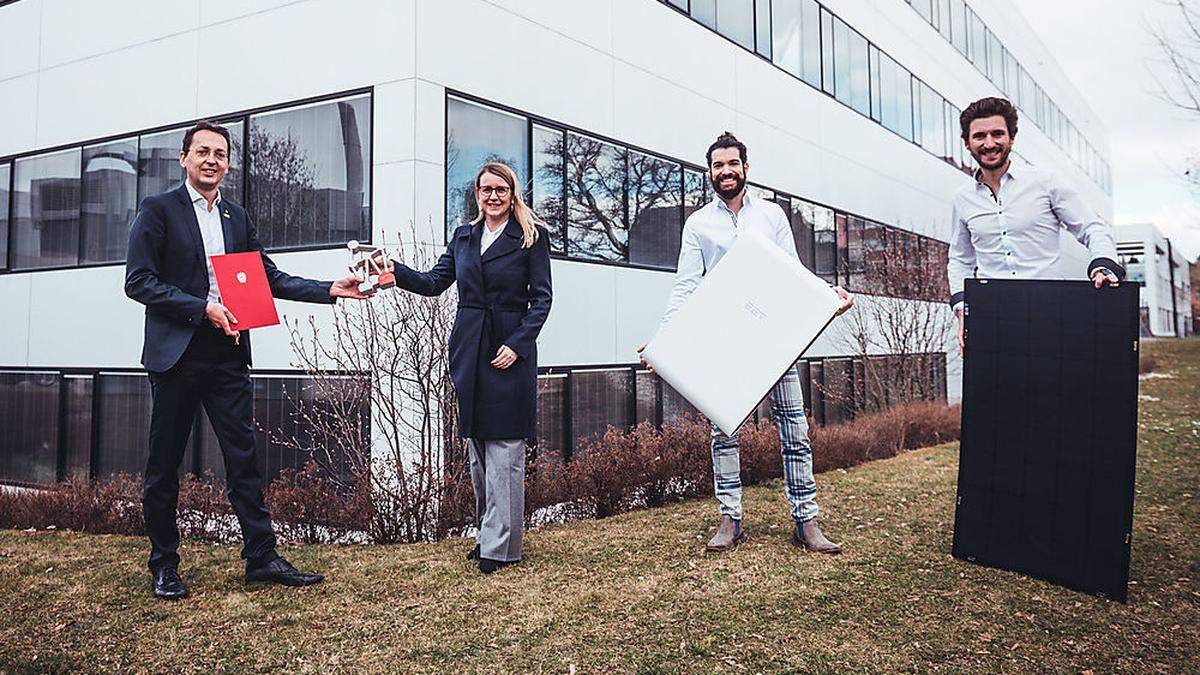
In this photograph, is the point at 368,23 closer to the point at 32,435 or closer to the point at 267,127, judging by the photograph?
the point at 267,127

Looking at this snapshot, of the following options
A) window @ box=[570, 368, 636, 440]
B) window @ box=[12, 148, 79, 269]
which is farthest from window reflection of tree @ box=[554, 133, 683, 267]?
window @ box=[12, 148, 79, 269]

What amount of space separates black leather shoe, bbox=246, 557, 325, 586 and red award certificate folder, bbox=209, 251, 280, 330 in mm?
1213

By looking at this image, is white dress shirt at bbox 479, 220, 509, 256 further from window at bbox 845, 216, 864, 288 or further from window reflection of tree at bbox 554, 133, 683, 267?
window at bbox 845, 216, 864, 288

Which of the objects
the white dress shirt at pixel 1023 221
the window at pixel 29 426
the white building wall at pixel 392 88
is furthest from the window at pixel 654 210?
the window at pixel 29 426

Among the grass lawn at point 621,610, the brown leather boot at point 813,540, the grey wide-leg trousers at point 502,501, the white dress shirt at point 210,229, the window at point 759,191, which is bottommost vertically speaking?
the grass lawn at point 621,610

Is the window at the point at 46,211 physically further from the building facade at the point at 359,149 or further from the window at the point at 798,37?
the window at the point at 798,37

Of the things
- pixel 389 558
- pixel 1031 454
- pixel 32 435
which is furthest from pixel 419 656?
pixel 32 435

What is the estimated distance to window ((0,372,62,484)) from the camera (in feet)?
28.9

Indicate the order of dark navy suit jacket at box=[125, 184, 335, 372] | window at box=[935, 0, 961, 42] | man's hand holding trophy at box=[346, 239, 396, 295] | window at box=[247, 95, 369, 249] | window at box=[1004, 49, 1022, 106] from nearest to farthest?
1. dark navy suit jacket at box=[125, 184, 335, 372]
2. man's hand holding trophy at box=[346, 239, 396, 295]
3. window at box=[247, 95, 369, 249]
4. window at box=[935, 0, 961, 42]
5. window at box=[1004, 49, 1022, 106]

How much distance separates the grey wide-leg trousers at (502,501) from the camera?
427 centimetres

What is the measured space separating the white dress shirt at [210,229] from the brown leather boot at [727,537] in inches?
116

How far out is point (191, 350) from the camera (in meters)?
3.88

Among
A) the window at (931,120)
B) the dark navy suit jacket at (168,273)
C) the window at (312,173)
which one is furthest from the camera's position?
the window at (931,120)

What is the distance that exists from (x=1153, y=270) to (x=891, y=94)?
200ft
